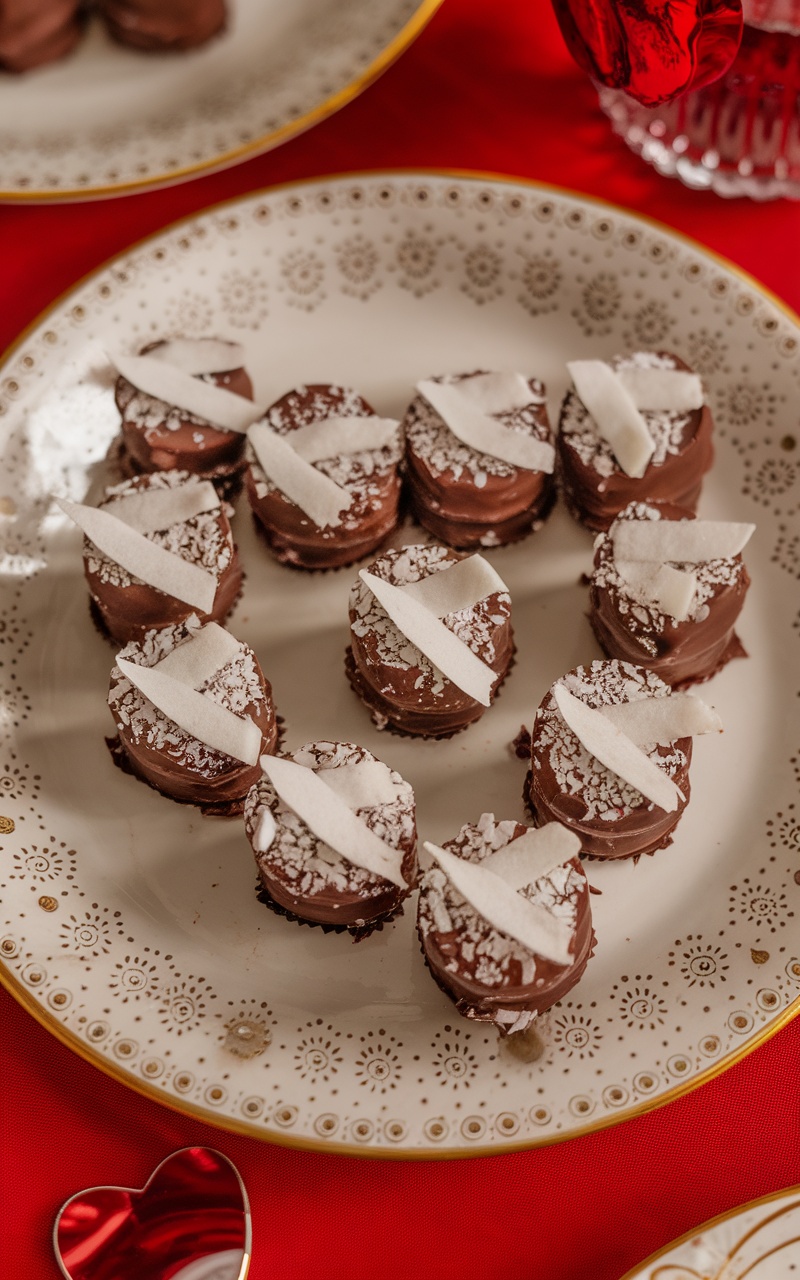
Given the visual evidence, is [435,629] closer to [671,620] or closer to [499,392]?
[671,620]

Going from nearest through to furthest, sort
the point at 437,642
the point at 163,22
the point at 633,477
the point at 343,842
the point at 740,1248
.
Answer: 1. the point at 740,1248
2. the point at 343,842
3. the point at 437,642
4. the point at 633,477
5. the point at 163,22

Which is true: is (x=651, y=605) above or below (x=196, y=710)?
above

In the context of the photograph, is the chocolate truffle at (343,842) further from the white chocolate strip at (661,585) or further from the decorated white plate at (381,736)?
the white chocolate strip at (661,585)

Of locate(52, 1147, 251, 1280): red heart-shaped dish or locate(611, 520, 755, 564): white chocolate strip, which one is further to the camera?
locate(611, 520, 755, 564): white chocolate strip

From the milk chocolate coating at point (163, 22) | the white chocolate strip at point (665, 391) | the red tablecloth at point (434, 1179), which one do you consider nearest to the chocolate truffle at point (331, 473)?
the white chocolate strip at point (665, 391)

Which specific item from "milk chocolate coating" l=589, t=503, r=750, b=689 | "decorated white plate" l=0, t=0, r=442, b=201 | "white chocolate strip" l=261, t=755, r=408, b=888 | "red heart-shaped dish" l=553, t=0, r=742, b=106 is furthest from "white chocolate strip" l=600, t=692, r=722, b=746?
"decorated white plate" l=0, t=0, r=442, b=201

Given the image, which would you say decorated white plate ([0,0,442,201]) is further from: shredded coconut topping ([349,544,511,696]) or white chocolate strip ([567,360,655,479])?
shredded coconut topping ([349,544,511,696])

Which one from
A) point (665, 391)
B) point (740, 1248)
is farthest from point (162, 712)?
point (740, 1248)
